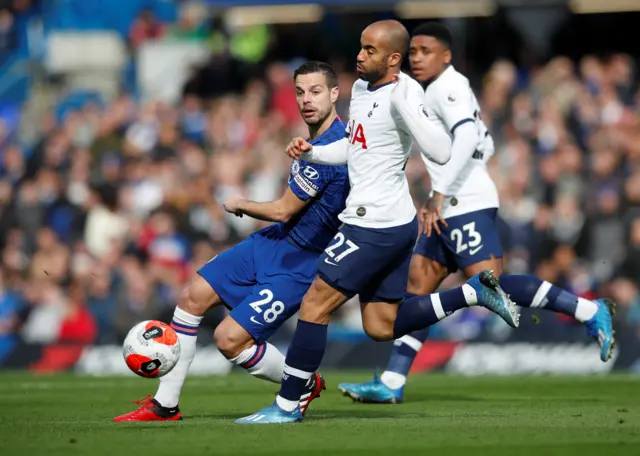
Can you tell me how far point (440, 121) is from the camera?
36.6ft

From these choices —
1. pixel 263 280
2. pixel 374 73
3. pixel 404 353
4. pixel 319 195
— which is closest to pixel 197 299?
pixel 263 280

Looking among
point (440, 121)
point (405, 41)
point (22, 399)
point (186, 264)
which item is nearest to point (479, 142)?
point (440, 121)

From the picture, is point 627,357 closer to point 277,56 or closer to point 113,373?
point 113,373

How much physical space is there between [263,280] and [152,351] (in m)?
1.04

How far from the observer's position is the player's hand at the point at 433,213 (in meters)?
10.6

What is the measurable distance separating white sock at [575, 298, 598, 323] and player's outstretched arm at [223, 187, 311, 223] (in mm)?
2509

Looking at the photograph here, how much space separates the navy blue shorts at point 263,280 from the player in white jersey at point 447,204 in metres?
1.48

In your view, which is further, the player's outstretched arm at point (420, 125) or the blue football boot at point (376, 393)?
the blue football boot at point (376, 393)

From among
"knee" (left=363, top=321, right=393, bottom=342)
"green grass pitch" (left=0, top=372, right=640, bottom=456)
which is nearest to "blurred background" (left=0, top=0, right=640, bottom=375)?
"green grass pitch" (left=0, top=372, right=640, bottom=456)

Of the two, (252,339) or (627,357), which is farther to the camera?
(627,357)

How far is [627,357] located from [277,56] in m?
9.98

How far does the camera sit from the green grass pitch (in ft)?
24.5

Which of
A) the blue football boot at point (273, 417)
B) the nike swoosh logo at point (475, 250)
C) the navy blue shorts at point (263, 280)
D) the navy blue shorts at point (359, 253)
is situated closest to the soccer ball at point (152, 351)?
the navy blue shorts at point (263, 280)

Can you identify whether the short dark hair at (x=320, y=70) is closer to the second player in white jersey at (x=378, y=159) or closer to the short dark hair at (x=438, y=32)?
the second player in white jersey at (x=378, y=159)
